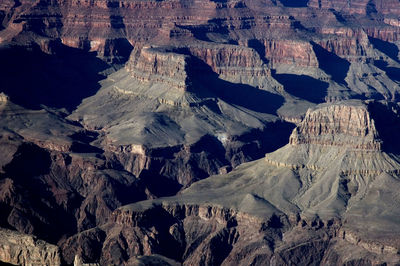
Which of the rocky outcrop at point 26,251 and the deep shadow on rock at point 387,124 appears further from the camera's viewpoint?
the deep shadow on rock at point 387,124

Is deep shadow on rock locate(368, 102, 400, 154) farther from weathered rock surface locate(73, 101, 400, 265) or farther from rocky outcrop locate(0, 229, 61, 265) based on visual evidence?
rocky outcrop locate(0, 229, 61, 265)

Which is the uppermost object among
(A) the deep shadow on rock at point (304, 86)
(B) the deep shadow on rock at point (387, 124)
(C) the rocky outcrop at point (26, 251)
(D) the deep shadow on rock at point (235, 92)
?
(C) the rocky outcrop at point (26, 251)

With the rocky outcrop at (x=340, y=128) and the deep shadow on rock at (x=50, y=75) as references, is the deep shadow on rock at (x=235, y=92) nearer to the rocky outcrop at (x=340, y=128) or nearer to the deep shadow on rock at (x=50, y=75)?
the deep shadow on rock at (x=50, y=75)

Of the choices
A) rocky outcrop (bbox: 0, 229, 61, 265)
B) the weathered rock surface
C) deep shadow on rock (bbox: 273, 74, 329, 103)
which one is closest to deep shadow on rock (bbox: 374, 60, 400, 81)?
deep shadow on rock (bbox: 273, 74, 329, 103)

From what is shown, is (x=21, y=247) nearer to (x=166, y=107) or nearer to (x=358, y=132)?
(x=358, y=132)

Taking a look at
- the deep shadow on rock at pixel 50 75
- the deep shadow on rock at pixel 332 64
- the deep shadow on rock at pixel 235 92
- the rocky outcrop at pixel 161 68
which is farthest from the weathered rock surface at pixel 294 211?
the deep shadow on rock at pixel 332 64

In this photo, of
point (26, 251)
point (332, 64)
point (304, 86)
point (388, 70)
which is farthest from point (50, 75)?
point (26, 251)

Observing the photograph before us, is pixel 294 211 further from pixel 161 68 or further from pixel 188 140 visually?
pixel 161 68
